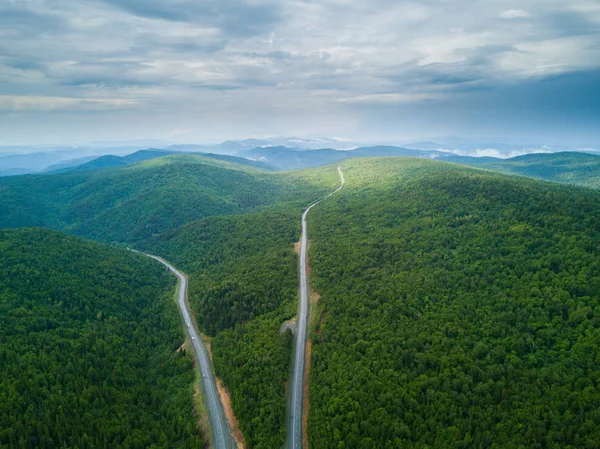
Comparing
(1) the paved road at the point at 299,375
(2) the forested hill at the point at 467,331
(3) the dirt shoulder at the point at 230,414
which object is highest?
(2) the forested hill at the point at 467,331

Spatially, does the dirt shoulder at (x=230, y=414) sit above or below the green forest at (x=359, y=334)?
below

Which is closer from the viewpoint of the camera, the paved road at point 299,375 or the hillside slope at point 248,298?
the paved road at point 299,375

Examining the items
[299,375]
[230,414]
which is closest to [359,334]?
[299,375]

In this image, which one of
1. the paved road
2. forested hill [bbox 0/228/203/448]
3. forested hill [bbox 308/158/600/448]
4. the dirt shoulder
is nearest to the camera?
forested hill [bbox 308/158/600/448]

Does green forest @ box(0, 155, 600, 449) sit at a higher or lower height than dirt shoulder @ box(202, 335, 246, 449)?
higher

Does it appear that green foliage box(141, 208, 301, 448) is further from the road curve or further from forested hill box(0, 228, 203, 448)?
forested hill box(0, 228, 203, 448)

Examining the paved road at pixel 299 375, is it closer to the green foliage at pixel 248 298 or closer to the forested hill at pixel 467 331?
the green foliage at pixel 248 298

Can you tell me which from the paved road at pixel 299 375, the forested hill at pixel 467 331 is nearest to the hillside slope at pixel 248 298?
the paved road at pixel 299 375

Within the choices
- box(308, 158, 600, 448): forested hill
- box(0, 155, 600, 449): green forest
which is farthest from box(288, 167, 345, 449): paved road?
box(308, 158, 600, 448): forested hill
